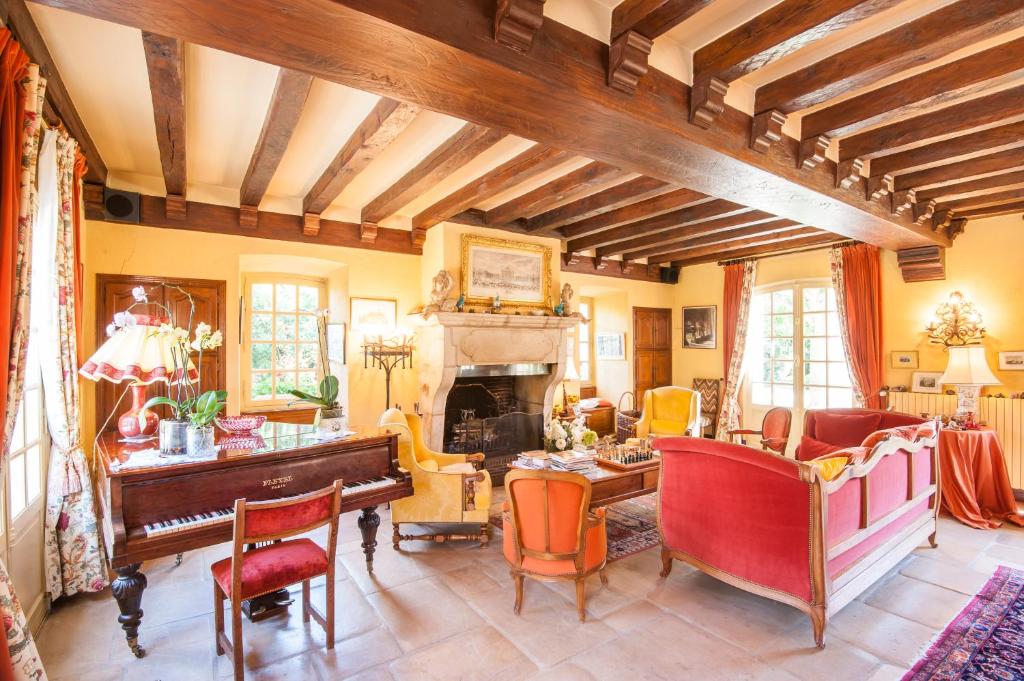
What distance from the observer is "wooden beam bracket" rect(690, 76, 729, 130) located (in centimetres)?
234

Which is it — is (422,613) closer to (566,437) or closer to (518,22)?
(566,437)

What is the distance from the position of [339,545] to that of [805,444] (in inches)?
174

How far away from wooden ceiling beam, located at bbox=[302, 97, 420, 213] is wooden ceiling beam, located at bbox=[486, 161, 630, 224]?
156 centimetres

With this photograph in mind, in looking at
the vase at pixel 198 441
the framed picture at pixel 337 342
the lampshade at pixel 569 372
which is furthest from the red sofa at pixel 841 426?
the vase at pixel 198 441

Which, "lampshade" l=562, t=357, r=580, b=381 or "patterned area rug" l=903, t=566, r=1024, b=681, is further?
"lampshade" l=562, t=357, r=580, b=381

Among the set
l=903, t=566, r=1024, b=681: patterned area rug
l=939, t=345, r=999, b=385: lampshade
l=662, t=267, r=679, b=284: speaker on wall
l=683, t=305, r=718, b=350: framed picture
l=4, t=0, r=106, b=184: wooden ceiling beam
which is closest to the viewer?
l=4, t=0, r=106, b=184: wooden ceiling beam

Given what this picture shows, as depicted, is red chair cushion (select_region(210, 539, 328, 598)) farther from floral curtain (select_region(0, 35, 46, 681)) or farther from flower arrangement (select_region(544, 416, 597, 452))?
flower arrangement (select_region(544, 416, 597, 452))

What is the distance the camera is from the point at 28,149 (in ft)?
6.30

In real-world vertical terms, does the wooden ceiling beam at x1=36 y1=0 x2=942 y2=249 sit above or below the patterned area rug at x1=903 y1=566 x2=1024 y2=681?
above

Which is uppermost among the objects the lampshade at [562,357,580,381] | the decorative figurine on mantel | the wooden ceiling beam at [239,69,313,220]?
the wooden ceiling beam at [239,69,313,220]

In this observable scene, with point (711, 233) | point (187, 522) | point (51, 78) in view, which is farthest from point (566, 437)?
point (51, 78)

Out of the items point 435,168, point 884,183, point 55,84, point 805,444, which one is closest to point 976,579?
point 805,444

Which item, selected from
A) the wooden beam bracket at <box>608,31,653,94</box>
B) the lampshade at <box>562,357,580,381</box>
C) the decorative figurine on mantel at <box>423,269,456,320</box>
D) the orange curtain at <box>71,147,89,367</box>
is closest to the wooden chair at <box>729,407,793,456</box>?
the lampshade at <box>562,357,580,381</box>

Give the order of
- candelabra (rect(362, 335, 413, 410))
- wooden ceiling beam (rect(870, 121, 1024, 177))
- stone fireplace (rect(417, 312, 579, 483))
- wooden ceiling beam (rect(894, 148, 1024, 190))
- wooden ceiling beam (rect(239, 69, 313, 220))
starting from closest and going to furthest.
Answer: wooden ceiling beam (rect(239, 69, 313, 220)), wooden ceiling beam (rect(870, 121, 1024, 177)), wooden ceiling beam (rect(894, 148, 1024, 190)), stone fireplace (rect(417, 312, 579, 483)), candelabra (rect(362, 335, 413, 410))
